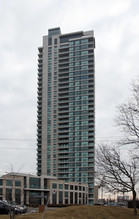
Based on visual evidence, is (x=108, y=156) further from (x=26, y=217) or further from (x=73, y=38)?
(x=73, y=38)

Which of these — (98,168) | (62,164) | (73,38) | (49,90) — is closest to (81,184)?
(62,164)

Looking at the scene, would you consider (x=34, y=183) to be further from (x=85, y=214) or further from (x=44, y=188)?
(x=85, y=214)

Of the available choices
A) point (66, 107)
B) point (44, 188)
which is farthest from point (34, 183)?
point (66, 107)

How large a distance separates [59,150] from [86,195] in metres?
21.8

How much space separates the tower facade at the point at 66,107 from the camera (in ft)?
393

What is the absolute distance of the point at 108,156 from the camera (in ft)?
88.6

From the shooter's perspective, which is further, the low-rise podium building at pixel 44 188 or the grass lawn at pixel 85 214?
the low-rise podium building at pixel 44 188

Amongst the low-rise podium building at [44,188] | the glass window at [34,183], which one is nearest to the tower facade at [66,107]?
the low-rise podium building at [44,188]

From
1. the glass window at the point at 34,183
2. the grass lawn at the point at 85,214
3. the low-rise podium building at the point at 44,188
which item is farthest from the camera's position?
the glass window at the point at 34,183

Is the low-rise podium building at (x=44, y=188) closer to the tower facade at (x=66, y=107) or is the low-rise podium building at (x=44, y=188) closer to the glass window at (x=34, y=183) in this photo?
the glass window at (x=34, y=183)

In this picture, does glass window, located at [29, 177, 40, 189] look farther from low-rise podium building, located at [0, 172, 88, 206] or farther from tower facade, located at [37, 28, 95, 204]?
tower facade, located at [37, 28, 95, 204]

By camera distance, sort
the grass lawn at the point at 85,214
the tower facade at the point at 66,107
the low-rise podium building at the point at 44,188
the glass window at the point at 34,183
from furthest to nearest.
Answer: the tower facade at the point at 66,107 < the glass window at the point at 34,183 < the low-rise podium building at the point at 44,188 < the grass lawn at the point at 85,214

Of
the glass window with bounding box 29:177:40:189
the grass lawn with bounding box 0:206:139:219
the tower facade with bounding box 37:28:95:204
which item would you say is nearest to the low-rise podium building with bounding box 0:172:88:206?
the glass window with bounding box 29:177:40:189

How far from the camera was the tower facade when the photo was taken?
4722 inches
